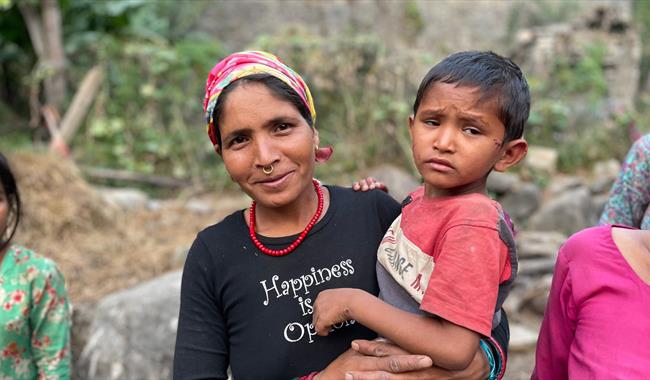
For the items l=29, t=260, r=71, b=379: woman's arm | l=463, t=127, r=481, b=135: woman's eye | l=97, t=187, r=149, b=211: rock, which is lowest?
l=97, t=187, r=149, b=211: rock

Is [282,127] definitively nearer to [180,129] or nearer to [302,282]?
[302,282]

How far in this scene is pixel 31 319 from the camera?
2170 mm

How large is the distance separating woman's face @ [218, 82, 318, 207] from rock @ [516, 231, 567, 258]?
4789 millimetres

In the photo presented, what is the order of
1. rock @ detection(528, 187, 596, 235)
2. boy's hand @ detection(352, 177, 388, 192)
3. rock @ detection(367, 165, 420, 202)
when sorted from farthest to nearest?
rock @ detection(528, 187, 596, 235), rock @ detection(367, 165, 420, 202), boy's hand @ detection(352, 177, 388, 192)

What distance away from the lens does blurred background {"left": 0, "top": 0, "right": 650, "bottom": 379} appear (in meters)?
5.19

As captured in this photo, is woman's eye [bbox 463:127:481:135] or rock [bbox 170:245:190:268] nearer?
woman's eye [bbox 463:127:481:135]

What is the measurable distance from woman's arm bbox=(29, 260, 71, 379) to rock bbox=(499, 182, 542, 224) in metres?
5.91

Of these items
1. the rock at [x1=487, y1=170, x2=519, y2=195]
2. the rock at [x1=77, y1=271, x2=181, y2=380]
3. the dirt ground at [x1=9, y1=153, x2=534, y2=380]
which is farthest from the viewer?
the rock at [x1=487, y1=170, x2=519, y2=195]

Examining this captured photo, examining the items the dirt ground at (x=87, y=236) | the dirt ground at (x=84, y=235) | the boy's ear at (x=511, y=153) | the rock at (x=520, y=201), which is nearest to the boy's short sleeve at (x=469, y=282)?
the boy's ear at (x=511, y=153)

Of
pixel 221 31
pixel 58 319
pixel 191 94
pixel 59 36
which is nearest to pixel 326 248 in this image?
pixel 58 319

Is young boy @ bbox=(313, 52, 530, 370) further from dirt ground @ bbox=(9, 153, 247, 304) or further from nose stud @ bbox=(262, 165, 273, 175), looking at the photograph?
dirt ground @ bbox=(9, 153, 247, 304)

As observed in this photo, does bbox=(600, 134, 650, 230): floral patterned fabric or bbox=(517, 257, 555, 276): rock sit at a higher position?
bbox=(600, 134, 650, 230): floral patterned fabric

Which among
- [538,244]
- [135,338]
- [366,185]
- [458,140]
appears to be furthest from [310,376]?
[538,244]

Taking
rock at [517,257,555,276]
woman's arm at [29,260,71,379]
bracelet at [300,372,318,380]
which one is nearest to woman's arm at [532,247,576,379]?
bracelet at [300,372,318,380]
